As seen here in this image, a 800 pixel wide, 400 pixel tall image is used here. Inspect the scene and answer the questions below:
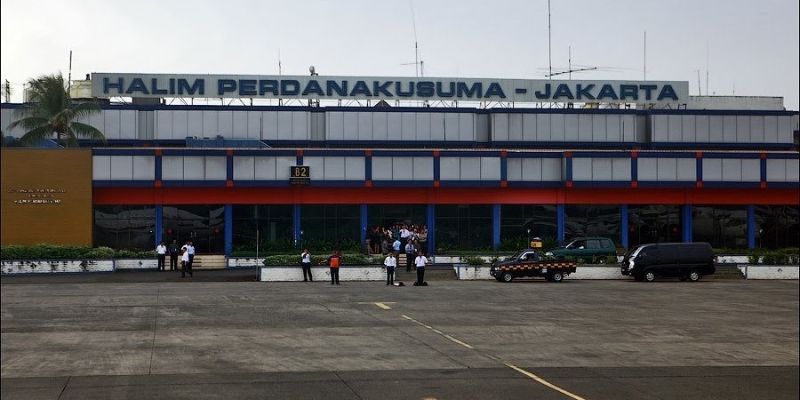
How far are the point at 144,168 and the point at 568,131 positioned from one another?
37.9 metres

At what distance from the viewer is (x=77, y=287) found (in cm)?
4156

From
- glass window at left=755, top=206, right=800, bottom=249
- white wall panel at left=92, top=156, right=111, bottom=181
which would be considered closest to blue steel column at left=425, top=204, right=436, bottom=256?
white wall panel at left=92, top=156, right=111, bottom=181

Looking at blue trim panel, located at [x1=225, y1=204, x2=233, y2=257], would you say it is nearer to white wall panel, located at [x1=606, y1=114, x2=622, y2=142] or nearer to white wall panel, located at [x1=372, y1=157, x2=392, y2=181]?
white wall panel, located at [x1=372, y1=157, x2=392, y2=181]

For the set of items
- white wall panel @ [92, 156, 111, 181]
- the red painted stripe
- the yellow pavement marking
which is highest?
white wall panel @ [92, 156, 111, 181]

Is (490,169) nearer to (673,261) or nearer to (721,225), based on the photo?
(721,225)

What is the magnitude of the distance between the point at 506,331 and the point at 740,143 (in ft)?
200

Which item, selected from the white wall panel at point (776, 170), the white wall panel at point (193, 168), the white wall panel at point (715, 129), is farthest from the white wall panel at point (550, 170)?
the white wall panel at point (193, 168)

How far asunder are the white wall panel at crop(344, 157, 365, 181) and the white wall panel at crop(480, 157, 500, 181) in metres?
9.23

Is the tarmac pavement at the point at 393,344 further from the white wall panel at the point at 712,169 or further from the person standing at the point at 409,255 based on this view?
the white wall panel at the point at 712,169

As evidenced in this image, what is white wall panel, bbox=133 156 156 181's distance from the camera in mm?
64188

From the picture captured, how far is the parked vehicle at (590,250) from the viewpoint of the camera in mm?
58844

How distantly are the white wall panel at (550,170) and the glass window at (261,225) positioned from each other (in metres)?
19.8

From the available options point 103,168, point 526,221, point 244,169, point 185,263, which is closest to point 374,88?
point 244,169

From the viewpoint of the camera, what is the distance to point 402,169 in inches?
2680
